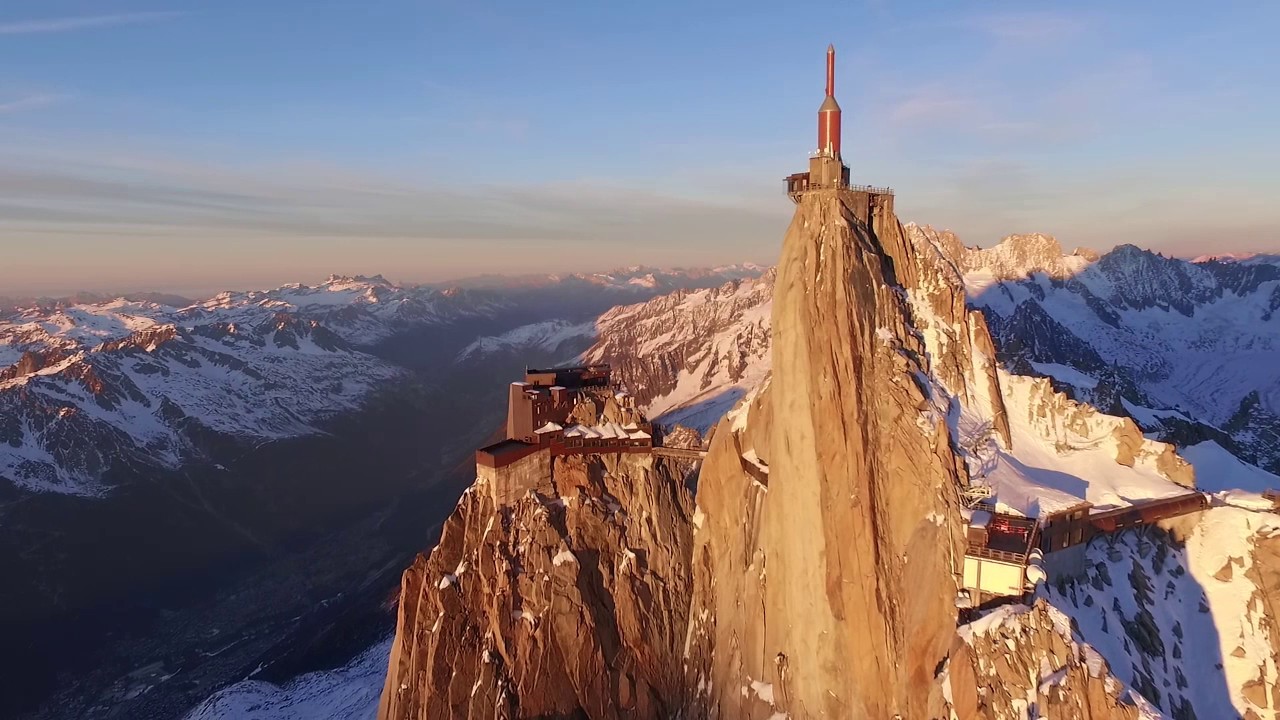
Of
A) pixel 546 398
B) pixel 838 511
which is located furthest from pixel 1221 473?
pixel 546 398

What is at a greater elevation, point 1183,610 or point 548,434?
point 548,434

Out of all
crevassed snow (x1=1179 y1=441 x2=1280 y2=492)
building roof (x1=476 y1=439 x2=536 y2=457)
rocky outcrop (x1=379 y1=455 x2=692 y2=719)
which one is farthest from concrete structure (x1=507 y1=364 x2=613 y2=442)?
crevassed snow (x1=1179 y1=441 x2=1280 y2=492)

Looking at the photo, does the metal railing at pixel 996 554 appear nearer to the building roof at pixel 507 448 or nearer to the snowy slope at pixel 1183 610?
the snowy slope at pixel 1183 610

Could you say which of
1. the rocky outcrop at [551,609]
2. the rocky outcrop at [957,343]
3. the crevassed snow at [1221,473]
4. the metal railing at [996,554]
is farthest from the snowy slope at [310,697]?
the crevassed snow at [1221,473]

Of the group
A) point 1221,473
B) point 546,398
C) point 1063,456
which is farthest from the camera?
point 546,398

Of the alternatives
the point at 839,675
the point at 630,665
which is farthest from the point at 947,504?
the point at 630,665

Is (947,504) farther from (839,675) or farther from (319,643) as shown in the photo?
(319,643)

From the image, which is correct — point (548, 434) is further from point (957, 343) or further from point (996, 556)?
point (996, 556)
